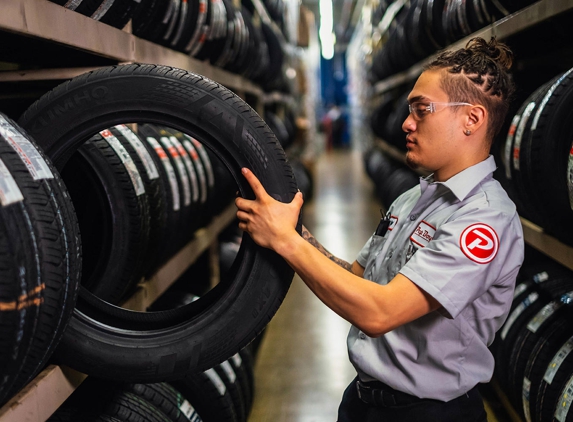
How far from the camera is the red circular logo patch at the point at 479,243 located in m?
1.14

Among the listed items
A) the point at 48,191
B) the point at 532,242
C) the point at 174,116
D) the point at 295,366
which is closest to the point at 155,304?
the point at 295,366

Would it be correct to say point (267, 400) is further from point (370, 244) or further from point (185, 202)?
point (370, 244)

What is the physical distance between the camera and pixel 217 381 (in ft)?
6.39

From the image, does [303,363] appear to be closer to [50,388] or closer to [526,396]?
[526,396]

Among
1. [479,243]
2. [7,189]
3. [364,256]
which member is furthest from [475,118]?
[7,189]

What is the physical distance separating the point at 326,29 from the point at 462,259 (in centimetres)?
1859

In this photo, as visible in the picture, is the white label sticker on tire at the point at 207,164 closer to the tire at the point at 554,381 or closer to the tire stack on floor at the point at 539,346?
the tire stack on floor at the point at 539,346

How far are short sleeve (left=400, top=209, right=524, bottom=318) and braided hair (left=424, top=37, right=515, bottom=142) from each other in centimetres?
25

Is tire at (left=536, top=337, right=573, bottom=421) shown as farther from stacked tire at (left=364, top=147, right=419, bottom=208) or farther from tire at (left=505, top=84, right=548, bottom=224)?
stacked tire at (left=364, top=147, right=419, bottom=208)

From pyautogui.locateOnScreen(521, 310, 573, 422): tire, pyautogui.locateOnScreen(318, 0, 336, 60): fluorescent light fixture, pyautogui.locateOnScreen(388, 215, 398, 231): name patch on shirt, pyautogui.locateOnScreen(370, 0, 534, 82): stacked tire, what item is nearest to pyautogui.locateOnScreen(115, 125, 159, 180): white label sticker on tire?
pyautogui.locateOnScreen(388, 215, 398, 231): name patch on shirt

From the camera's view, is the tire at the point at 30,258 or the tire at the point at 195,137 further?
the tire at the point at 195,137

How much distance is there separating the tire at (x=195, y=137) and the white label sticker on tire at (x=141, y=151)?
0.35 meters

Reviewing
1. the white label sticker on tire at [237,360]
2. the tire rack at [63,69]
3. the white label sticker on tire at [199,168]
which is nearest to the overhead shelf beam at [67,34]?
the tire rack at [63,69]

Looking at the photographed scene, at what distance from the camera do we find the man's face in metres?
1.25
